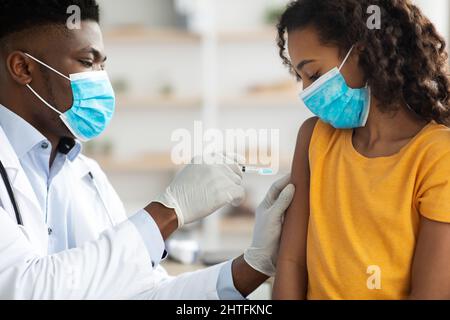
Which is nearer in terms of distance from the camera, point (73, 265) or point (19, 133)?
point (73, 265)

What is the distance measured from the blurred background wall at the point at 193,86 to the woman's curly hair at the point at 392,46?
10.0 ft

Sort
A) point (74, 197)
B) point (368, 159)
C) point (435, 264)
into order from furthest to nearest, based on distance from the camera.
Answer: point (74, 197) → point (368, 159) → point (435, 264)

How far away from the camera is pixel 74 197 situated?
1.96 m

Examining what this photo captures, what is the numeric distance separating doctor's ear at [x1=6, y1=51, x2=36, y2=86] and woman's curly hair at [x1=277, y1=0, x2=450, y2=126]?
807mm

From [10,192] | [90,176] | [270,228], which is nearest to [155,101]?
[90,176]

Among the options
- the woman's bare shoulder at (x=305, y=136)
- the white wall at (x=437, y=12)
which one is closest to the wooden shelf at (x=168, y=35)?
the white wall at (x=437, y=12)

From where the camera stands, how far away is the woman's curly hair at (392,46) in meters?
1.46

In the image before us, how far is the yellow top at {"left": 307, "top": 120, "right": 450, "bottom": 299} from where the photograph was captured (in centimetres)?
135

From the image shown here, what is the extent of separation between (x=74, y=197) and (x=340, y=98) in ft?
3.00

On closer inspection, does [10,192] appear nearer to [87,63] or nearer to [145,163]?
[87,63]

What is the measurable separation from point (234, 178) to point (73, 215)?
0.58 metres

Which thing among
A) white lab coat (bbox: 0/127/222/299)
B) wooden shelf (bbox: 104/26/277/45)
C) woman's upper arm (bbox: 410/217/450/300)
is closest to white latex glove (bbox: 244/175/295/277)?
white lab coat (bbox: 0/127/222/299)

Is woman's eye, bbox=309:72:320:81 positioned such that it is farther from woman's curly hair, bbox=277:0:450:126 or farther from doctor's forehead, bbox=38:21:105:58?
doctor's forehead, bbox=38:21:105:58
